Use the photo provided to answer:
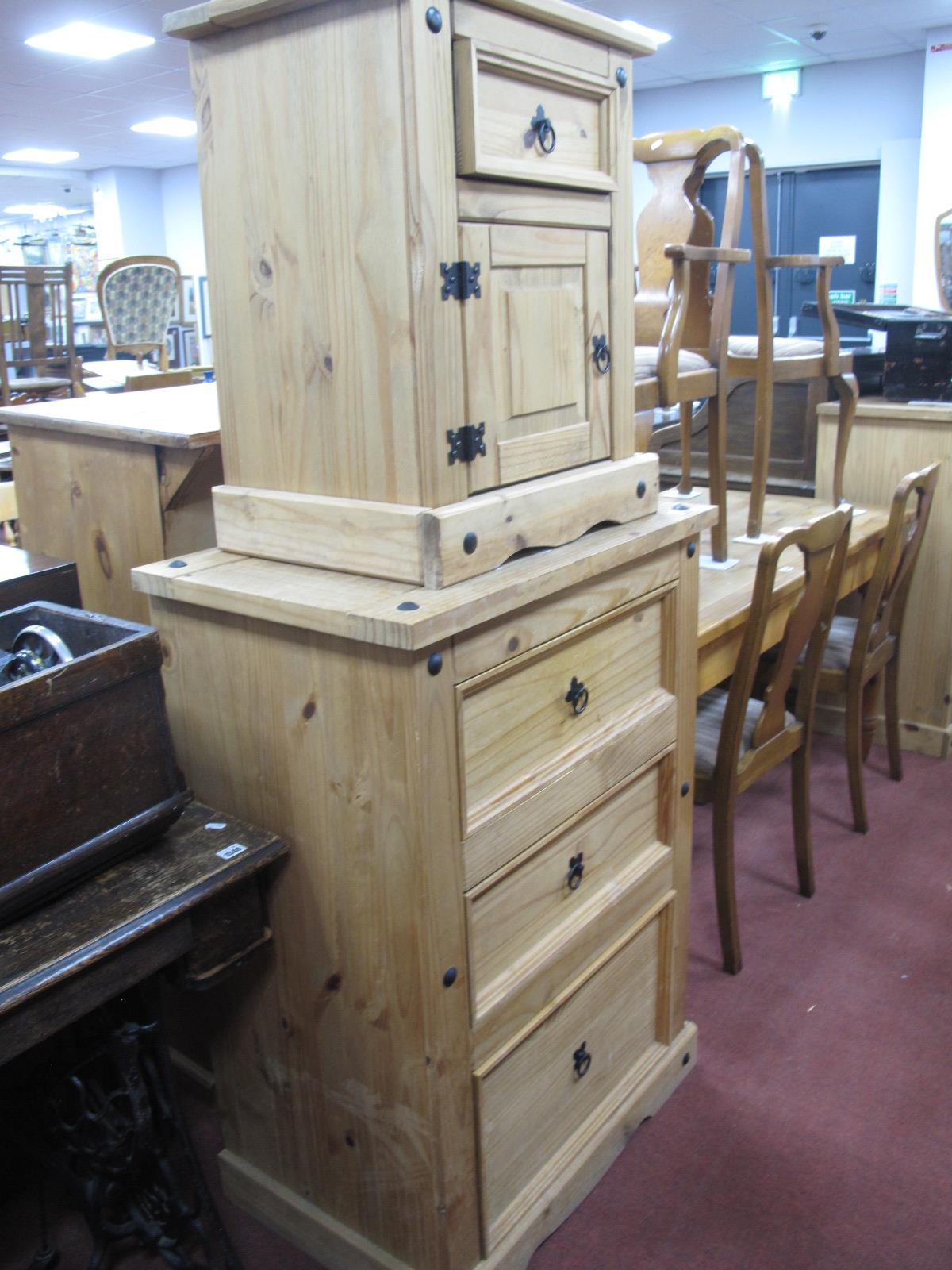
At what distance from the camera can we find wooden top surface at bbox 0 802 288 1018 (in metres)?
0.97

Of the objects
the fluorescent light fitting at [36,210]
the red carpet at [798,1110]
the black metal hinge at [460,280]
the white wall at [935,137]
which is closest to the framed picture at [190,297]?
the fluorescent light fitting at [36,210]

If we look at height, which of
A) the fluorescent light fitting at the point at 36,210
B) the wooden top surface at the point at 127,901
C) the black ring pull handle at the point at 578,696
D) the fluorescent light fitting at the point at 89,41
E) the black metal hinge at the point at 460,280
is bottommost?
the wooden top surface at the point at 127,901

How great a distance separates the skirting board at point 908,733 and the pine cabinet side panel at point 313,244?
2117 millimetres

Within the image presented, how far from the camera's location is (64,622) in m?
1.19

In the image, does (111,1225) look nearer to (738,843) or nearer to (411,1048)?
(411,1048)

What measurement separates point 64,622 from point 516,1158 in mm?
876

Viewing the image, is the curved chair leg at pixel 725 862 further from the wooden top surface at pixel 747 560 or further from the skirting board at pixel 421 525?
the skirting board at pixel 421 525

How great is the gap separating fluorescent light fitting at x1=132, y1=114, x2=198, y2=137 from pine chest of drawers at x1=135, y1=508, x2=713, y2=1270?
960cm

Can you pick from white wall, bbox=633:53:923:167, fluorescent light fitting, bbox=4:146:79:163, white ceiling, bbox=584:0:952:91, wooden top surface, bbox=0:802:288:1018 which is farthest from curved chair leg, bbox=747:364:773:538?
fluorescent light fitting, bbox=4:146:79:163

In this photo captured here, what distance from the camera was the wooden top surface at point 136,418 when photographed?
56.4 inches

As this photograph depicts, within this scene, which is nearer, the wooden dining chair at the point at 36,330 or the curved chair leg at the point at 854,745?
the curved chair leg at the point at 854,745

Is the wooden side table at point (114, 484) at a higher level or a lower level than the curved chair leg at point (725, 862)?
higher

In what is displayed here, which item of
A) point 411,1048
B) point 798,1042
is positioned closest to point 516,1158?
point 411,1048

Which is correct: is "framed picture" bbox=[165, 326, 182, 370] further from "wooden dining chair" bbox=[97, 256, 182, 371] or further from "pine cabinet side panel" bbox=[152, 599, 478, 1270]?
"pine cabinet side panel" bbox=[152, 599, 478, 1270]
